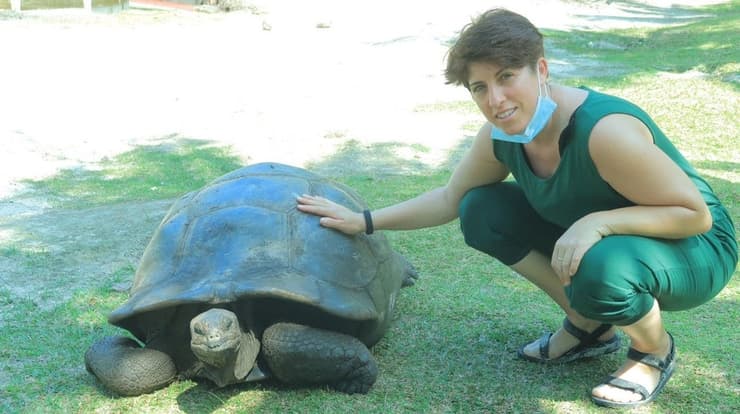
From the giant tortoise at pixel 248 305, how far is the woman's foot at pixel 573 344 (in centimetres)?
54

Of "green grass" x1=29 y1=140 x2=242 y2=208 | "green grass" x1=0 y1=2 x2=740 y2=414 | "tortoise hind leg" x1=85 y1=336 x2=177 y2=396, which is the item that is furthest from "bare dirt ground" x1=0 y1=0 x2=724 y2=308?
"tortoise hind leg" x1=85 y1=336 x2=177 y2=396

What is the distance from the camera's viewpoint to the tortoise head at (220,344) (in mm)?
2305

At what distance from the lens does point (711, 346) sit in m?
2.80

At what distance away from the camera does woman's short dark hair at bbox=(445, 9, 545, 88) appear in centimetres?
220

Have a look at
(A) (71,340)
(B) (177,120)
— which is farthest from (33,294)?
(B) (177,120)

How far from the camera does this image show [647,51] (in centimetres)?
1262

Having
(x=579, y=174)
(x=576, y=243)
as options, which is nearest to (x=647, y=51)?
(x=579, y=174)

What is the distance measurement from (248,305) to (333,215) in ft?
1.57

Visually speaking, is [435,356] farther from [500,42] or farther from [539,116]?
[500,42]

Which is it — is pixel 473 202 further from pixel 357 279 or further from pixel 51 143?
pixel 51 143

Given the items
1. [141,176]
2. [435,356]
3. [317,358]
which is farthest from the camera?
[141,176]

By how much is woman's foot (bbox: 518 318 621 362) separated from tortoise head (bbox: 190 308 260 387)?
0.96m

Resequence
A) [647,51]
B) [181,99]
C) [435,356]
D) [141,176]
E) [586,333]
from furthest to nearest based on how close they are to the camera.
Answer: [647,51], [181,99], [141,176], [435,356], [586,333]

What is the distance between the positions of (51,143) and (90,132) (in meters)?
0.50
